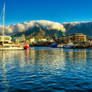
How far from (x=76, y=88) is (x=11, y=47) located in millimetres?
118709

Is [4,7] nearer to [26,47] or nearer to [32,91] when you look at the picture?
[26,47]

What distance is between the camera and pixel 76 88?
54.3 feet

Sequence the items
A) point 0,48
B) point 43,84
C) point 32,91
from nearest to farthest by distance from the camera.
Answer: point 32,91 < point 43,84 < point 0,48

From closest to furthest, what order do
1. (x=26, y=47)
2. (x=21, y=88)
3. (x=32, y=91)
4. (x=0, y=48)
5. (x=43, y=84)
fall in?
(x=32, y=91) < (x=21, y=88) < (x=43, y=84) < (x=0, y=48) < (x=26, y=47)

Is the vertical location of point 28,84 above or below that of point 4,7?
below

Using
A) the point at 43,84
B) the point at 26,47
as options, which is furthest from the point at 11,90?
the point at 26,47

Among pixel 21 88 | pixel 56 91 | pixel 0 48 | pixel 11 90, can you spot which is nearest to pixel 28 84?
pixel 21 88

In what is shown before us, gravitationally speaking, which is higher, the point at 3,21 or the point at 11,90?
the point at 3,21

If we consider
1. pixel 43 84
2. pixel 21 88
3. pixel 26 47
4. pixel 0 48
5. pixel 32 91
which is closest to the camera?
pixel 32 91

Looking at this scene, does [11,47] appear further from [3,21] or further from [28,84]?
[28,84]

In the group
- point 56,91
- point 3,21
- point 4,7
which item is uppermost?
point 4,7

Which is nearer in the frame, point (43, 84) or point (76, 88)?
point (76, 88)

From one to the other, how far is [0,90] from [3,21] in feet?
391

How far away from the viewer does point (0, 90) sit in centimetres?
1582
